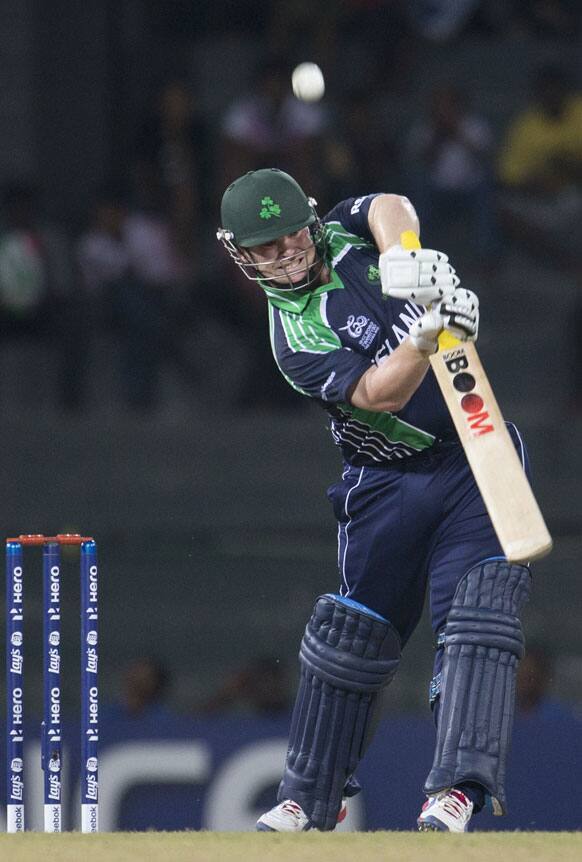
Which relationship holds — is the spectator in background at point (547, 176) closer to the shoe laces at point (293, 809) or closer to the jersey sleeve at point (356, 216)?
the jersey sleeve at point (356, 216)

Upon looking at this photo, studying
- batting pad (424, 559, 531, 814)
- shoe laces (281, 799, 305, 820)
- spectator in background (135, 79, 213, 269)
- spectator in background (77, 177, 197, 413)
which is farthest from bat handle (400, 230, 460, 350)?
spectator in background (135, 79, 213, 269)

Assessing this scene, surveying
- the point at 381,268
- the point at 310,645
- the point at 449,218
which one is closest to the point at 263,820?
the point at 310,645

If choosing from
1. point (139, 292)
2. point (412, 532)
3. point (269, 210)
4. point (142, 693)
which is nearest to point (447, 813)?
point (412, 532)

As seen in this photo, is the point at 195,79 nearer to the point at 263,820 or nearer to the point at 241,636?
the point at 241,636

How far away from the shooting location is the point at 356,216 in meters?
4.04

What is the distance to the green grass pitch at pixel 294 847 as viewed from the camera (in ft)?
10.2

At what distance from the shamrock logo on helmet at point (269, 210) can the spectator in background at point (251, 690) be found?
281cm

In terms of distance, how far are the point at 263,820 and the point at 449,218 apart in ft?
15.0

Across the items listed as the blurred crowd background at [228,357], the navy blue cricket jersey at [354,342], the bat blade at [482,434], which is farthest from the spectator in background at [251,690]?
the bat blade at [482,434]

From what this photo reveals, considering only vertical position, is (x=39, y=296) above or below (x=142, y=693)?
above

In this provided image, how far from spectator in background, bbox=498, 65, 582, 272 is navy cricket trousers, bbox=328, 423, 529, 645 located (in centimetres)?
434

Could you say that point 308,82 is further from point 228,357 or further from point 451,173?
point 228,357

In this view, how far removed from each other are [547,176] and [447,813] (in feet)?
16.6

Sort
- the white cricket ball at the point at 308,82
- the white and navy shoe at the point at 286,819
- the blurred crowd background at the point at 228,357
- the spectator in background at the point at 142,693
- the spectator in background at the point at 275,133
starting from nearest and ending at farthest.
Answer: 1. the white and navy shoe at the point at 286,819
2. the white cricket ball at the point at 308,82
3. the spectator in background at the point at 142,693
4. the blurred crowd background at the point at 228,357
5. the spectator in background at the point at 275,133
